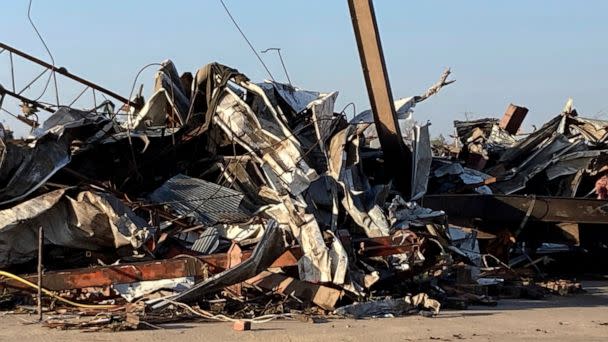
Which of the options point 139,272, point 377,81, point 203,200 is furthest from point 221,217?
point 377,81

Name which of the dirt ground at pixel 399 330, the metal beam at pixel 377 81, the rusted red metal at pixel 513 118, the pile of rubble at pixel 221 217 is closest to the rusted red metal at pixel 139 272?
the pile of rubble at pixel 221 217

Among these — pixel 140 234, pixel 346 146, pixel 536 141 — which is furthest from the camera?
pixel 536 141

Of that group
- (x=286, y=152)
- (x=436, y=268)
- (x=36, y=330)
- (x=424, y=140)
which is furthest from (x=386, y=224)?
(x=36, y=330)

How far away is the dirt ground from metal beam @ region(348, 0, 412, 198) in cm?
312

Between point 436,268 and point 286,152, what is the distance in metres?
2.27

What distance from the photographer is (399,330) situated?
6957 millimetres

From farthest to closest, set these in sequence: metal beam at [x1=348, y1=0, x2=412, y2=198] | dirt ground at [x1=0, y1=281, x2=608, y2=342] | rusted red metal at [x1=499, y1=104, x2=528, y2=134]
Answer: rusted red metal at [x1=499, y1=104, x2=528, y2=134]
metal beam at [x1=348, y1=0, x2=412, y2=198]
dirt ground at [x1=0, y1=281, x2=608, y2=342]

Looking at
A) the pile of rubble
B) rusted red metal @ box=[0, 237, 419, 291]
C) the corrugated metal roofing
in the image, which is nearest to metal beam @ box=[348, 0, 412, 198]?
the pile of rubble

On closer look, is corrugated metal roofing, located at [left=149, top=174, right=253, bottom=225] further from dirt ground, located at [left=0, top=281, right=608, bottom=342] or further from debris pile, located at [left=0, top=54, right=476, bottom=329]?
dirt ground, located at [left=0, top=281, right=608, bottom=342]

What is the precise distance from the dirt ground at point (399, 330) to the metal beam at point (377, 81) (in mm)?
3116

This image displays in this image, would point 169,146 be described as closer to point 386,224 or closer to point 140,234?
point 140,234

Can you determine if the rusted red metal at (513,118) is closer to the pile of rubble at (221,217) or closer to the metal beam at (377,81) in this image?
the pile of rubble at (221,217)

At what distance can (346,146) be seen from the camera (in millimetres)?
10156

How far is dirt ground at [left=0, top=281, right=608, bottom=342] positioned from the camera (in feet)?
21.2
